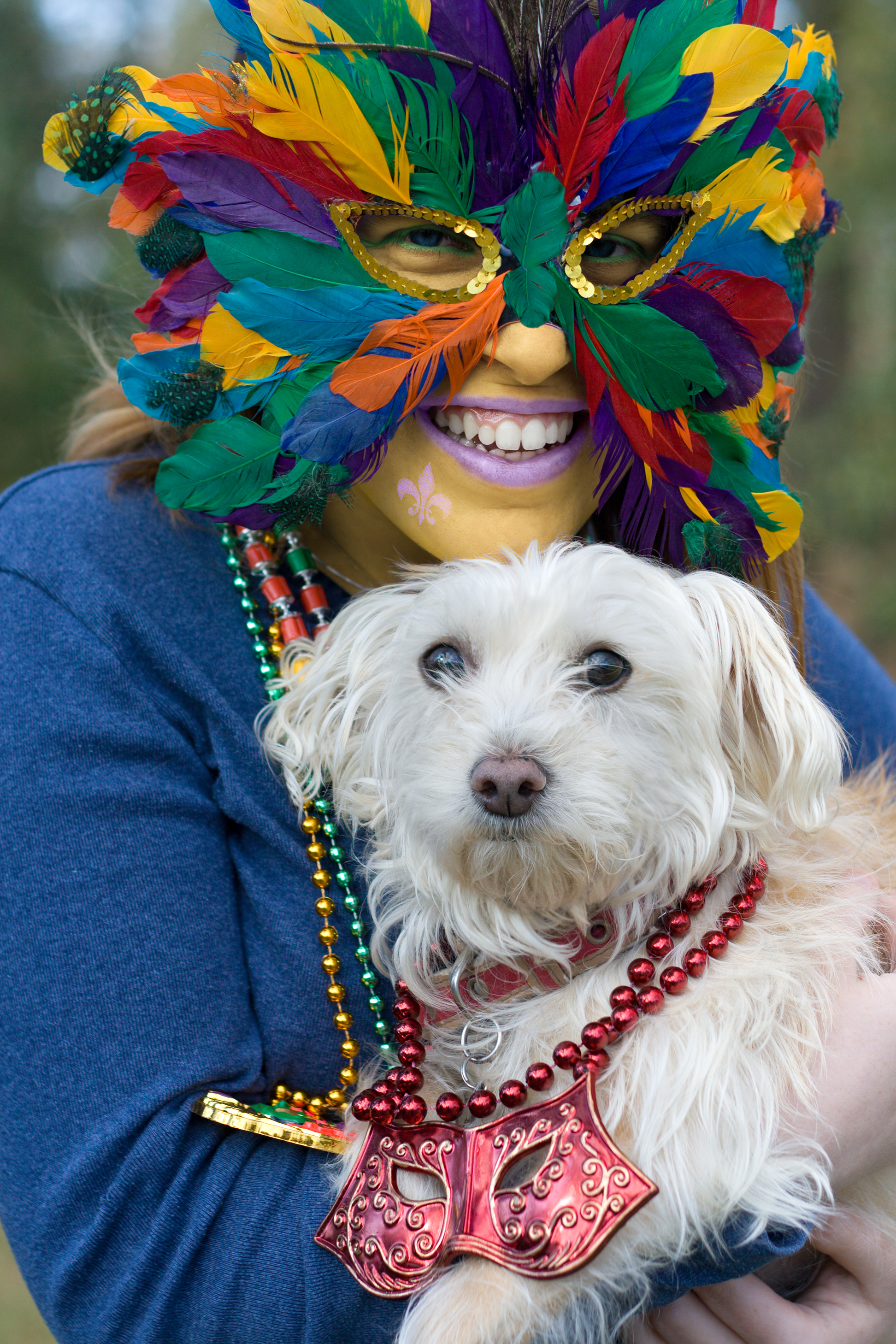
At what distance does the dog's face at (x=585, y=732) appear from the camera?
1.33m

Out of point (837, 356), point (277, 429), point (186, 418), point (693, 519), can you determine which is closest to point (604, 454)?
point (693, 519)

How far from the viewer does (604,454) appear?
1.55 metres

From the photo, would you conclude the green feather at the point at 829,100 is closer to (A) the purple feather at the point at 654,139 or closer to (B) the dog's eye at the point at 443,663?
(A) the purple feather at the point at 654,139

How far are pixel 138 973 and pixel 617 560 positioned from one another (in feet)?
2.84

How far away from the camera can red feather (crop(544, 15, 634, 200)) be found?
1.37 meters

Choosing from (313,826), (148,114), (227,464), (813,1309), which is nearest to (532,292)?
(227,464)

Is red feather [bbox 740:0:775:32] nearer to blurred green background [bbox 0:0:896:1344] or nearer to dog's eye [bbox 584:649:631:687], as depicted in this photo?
dog's eye [bbox 584:649:631:687]

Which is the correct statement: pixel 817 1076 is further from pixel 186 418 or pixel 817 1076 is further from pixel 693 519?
pixel 186 418

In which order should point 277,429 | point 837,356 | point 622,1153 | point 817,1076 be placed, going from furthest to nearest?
point 837,356 → point 277,429 → point 817,1076 → point 622,1153

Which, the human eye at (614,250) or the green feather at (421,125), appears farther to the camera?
the human eye at (614,250)

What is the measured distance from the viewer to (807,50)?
1599 millimetres

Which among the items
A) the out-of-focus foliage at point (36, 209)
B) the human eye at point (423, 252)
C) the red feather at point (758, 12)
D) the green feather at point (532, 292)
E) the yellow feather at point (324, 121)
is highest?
the red feather at point (758, 12)

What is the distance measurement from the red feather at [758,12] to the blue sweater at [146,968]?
1.17 m

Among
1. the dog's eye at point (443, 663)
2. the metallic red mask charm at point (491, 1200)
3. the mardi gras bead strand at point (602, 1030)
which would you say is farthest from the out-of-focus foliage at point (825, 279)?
the metallic red mask charm at point (491, 1200)
